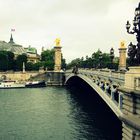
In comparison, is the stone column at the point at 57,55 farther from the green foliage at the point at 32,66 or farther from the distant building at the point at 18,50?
the distant building at the point at 18,50

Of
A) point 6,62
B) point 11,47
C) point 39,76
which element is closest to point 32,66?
point 6,62

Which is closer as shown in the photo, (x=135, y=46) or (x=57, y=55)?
(x=135, y=46)

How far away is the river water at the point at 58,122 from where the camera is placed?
80.1ft

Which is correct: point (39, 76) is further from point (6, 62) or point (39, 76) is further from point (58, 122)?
point (58, 122)

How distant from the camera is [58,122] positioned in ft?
98.9

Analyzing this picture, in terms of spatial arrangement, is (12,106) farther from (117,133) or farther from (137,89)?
(137,89)

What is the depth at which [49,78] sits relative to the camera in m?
83.9

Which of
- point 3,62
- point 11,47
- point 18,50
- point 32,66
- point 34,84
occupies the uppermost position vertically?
point 11,47

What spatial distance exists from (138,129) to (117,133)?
1319 cm

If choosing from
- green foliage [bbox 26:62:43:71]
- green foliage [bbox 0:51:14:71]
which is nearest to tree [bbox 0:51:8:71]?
green foliage [bbox 0:51:14:71]

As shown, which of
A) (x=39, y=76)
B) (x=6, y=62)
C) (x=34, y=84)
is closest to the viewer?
(x=34, y=84)

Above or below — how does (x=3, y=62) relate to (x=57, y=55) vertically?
below

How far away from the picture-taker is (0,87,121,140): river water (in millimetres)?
24422

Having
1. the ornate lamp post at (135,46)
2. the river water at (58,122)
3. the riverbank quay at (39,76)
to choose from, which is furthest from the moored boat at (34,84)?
the ornate lamp post at (135,46)
